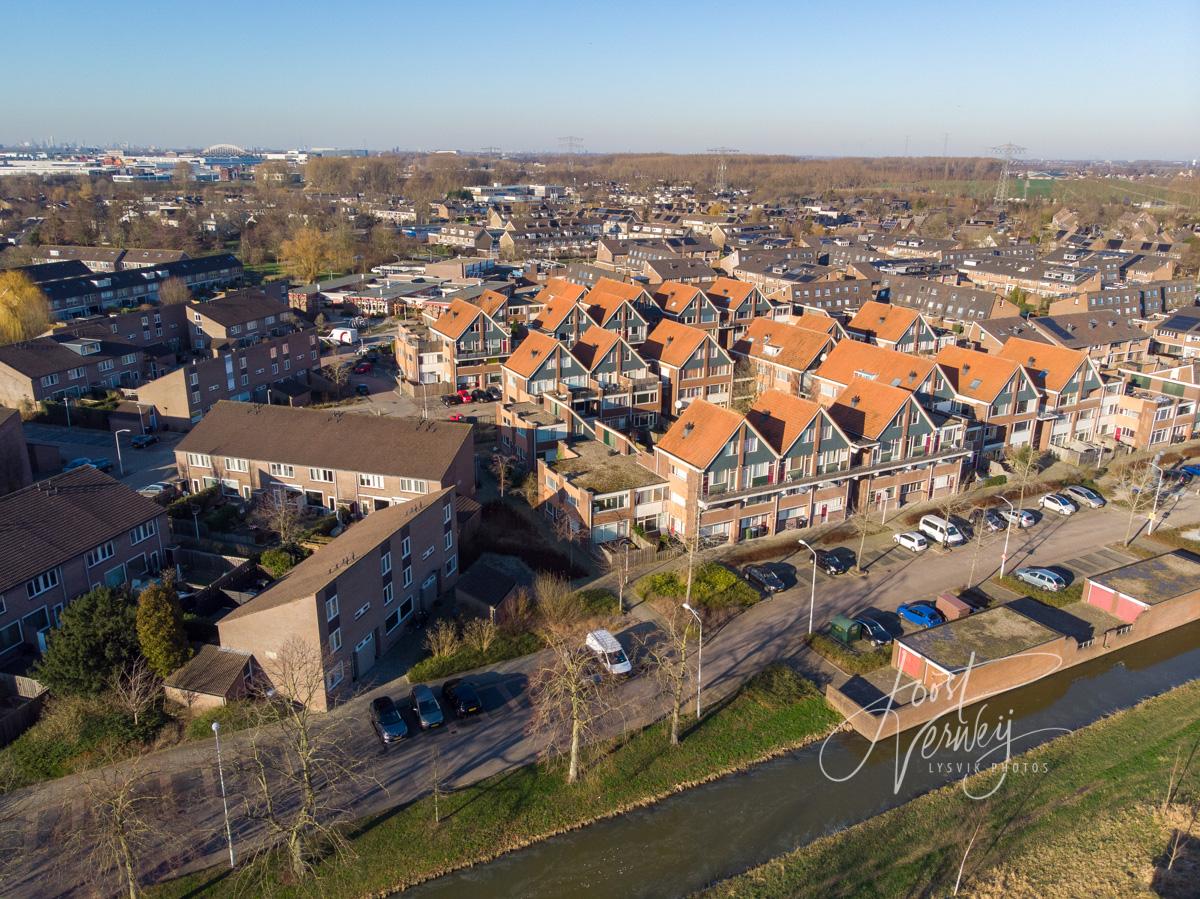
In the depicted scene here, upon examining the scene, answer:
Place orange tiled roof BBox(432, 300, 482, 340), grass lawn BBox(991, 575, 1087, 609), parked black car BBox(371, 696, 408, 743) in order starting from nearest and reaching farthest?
parked black car BBox(371, 696, 408, 743) < grass lawn BBox(991, 575, 1087, 609) < orange tiled roof BBox(432, 300, 482, 340)

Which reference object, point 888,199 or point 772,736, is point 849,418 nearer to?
point 772,736

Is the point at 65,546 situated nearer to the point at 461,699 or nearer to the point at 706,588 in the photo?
the point at 461,699

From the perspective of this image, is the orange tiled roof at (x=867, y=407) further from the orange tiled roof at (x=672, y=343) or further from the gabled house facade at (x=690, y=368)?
the orange tiled roof at (x=672, y=343)

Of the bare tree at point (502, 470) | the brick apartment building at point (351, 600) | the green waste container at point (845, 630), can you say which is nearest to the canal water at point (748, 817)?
the green waste container at point (845, 630)

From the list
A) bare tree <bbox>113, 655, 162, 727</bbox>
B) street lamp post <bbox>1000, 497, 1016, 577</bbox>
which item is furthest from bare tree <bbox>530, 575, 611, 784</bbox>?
street lamp post <bbox>1000, 497, 1016, 577</bbox>

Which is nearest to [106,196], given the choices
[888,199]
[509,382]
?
[509,382]

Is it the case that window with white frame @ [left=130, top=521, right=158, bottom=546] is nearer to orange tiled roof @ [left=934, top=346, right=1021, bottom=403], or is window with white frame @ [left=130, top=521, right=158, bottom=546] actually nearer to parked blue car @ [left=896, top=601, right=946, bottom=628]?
parked blue car @ [left=896, top=601, right=946, bottom=628]

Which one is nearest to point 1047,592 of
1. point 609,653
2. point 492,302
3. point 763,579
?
point 763,579
